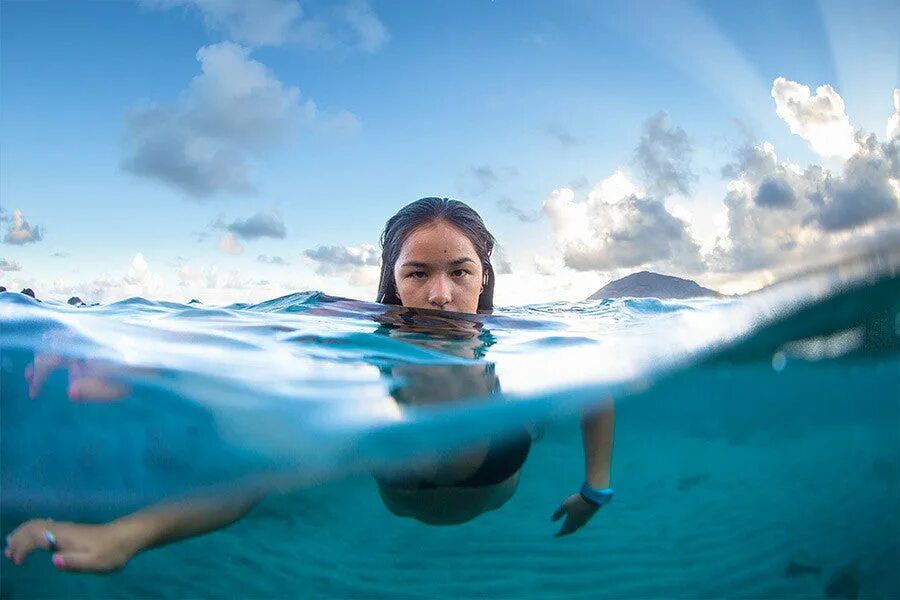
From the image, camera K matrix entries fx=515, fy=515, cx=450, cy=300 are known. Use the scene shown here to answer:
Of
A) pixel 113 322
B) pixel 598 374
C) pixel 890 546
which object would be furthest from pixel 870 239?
pixel 113 322

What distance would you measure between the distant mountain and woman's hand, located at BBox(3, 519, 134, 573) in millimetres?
13341

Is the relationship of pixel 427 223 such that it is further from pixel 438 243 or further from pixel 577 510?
pixel 577 510

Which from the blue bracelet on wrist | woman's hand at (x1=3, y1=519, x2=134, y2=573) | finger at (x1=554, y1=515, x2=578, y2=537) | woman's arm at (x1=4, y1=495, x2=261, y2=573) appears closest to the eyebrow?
the blue bracelet on wrist

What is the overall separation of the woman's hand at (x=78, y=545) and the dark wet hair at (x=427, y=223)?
389 centimetres

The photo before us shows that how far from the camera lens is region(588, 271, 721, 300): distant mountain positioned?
14.5m

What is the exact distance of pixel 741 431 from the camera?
602 cm

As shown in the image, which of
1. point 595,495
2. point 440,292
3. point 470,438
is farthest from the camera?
point 440,292

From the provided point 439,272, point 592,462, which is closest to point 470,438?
point 592,462

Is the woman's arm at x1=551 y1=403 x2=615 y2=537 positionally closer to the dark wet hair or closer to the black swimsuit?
the black swimsuit

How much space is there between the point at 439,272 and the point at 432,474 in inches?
82.3

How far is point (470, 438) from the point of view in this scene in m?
4.31

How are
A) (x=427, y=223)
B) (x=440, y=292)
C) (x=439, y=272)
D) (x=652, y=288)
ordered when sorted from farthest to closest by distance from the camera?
(x=652, y=288) → (x=427, y=223) → (x=439, y=272) → (x=440, y=292)

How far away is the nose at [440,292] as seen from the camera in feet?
17.6

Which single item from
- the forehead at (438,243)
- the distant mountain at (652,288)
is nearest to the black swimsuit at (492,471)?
the forehead at (438,243)
